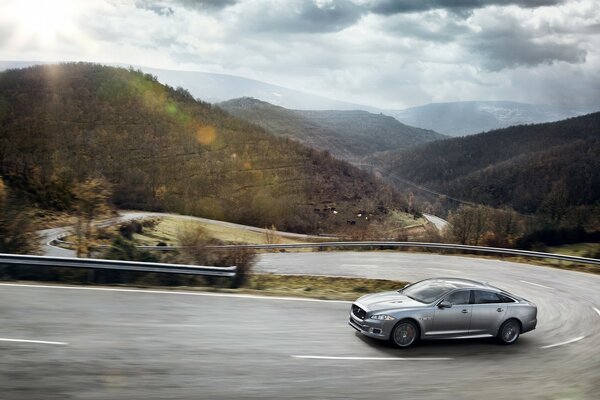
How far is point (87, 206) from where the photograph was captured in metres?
21.8

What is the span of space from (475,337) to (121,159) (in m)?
105

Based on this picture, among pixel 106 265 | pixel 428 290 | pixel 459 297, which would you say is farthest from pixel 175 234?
pixel 459 297

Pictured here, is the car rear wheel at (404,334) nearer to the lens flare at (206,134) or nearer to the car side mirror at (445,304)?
the car side mirror at (445,304)

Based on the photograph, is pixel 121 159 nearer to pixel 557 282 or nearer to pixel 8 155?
pixel 8 155

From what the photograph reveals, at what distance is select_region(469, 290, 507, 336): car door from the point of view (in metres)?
11.4

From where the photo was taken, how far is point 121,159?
354ft

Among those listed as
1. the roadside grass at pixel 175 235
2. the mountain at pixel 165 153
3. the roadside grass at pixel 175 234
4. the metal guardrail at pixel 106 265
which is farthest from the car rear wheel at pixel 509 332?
the mountain at pixel 165 153

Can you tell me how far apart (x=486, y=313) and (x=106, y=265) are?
9648mm

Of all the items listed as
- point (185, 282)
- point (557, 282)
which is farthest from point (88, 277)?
point (557, 282)

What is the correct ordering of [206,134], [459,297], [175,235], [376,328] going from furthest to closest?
[206,134]
[175,235]
[459,297]
[376,328]

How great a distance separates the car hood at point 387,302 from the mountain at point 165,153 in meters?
77.5

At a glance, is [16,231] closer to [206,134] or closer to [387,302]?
[387,302]

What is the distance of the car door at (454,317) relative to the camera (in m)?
11.0

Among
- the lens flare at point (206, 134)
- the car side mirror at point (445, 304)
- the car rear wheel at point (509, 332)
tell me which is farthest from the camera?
the lens flare at point (206, 134)
